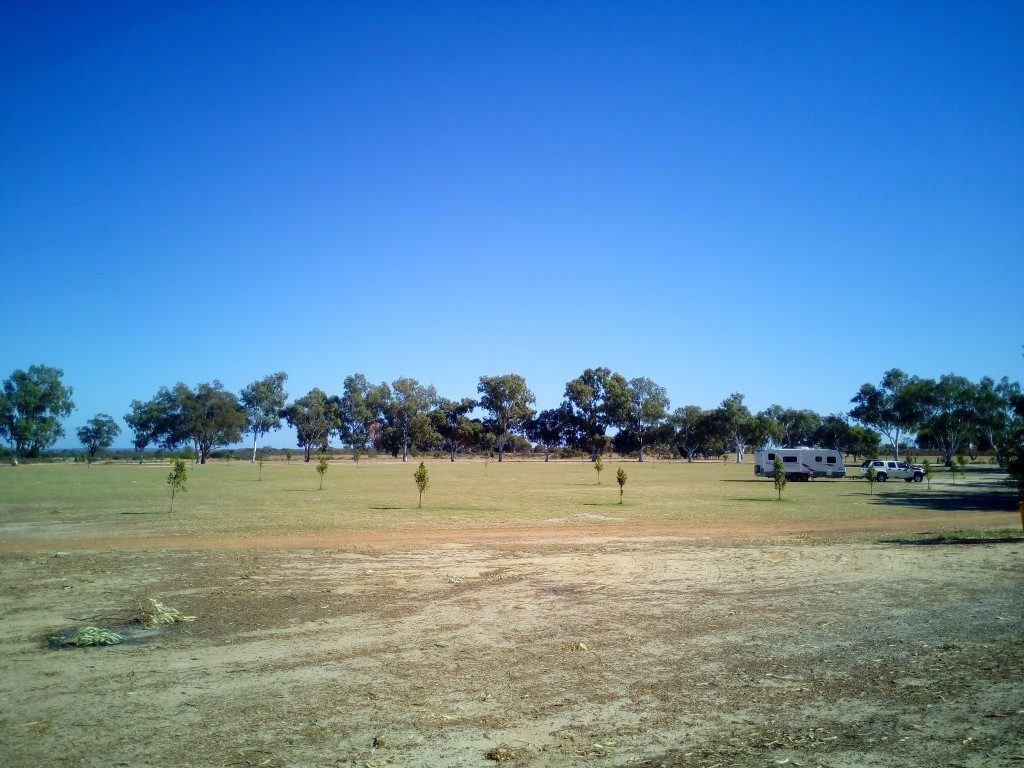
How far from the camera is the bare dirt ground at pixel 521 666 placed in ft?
20.0

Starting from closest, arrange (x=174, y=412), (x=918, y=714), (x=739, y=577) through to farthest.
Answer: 1. (x=918, y=714)
2. (x=739, y=577)
3. (x=174, y=412)

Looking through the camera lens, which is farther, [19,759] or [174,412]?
[174,412]

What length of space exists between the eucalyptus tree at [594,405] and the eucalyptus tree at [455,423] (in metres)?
21.7

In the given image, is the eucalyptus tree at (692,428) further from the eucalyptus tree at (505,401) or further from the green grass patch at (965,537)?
the green grass patch at (965,537)

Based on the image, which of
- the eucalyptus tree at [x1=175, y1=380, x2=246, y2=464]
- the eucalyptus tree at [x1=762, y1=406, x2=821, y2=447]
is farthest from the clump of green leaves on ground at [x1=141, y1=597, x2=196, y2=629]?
the eucalyptus tree at [x1=762, y1=406, x2=821, y2=447]

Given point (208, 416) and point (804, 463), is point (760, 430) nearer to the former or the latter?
point (804, 463)

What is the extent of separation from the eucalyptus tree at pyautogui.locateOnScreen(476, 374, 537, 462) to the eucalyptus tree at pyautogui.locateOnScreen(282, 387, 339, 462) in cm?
3315

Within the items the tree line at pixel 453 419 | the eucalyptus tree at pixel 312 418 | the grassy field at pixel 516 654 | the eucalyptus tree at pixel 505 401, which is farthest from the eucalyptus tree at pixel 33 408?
the grassy field at pixel 516 654

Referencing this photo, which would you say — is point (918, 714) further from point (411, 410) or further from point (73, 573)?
point (411, 410)

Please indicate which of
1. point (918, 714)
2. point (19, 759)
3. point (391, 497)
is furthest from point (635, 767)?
point (391, 497)

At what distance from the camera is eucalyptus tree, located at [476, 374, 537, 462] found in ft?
486

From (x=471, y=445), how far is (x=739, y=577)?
146 meters

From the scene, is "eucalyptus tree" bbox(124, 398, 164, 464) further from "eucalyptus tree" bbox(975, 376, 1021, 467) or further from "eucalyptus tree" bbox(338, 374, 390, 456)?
"eucalyptus tree" bbox(975, 376, 1021, 467)

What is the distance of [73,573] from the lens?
48.9 feet
